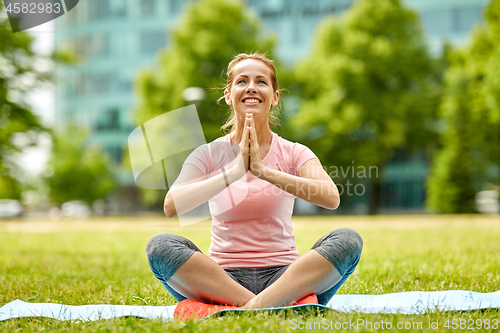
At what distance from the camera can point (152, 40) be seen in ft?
129

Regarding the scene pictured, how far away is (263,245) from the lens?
114 inches

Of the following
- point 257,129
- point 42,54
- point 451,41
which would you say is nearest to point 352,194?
point 451,41

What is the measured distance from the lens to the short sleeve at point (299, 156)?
295 centimetres

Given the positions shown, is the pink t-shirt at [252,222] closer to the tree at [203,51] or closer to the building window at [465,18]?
the tree at [203,51]

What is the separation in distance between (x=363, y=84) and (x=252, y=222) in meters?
21.3

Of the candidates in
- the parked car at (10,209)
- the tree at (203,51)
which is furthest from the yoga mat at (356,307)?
the parked car at (10,209)

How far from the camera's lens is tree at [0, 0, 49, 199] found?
528 inches

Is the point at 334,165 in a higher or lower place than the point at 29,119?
lower

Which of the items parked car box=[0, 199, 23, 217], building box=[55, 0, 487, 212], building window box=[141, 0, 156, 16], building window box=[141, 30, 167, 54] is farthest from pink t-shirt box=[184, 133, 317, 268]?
building window box=[141, 0, 156, 16]

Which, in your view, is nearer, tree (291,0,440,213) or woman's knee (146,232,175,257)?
woman's knee (146,232,175,257)

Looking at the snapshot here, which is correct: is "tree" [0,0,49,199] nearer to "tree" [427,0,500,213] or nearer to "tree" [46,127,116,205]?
"tree" [46,127,116,205]

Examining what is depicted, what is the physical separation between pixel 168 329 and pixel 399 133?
2287cm

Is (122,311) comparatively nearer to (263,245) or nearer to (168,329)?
(168,329)

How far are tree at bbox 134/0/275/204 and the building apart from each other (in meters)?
13.9
